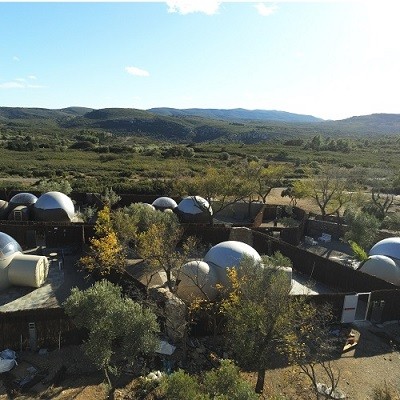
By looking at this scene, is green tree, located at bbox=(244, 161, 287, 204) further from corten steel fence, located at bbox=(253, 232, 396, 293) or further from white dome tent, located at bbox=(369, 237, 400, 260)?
white dome tent, located at bbox=(369, 237, 400, 260)

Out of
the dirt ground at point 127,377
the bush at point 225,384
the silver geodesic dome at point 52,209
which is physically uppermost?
the bush at point 225,384

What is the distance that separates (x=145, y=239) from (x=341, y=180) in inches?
1205

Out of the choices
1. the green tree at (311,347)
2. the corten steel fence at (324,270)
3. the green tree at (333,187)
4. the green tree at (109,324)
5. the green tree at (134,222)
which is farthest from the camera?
the green tree at (333,187)

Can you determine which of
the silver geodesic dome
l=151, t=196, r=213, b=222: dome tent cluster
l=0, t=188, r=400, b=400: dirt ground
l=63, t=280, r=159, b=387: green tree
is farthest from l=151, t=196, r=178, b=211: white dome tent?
l=63, t=280, r=159, b=387: green tree

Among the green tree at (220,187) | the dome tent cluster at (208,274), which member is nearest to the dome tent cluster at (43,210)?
the green tree at (220,187)

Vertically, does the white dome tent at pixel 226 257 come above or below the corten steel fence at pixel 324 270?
above

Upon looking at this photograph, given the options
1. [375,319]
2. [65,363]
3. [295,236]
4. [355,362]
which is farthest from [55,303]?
[295,236]

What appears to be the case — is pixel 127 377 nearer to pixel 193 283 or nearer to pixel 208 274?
pixel 193 283

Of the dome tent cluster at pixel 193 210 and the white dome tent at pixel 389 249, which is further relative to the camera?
the dome tent cluster at pixel 193 210

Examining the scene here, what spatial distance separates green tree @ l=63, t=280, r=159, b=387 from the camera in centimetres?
1365

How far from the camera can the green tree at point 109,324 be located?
13.6m

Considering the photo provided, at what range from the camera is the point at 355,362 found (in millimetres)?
18359

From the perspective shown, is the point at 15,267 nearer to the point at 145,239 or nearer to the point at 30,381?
the point at 145,239

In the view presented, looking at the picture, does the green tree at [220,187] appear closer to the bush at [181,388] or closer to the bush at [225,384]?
the bush at [225,384]
